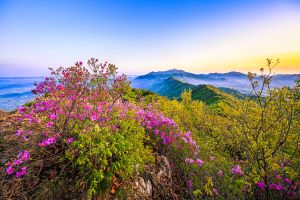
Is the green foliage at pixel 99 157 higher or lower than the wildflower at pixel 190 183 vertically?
higher

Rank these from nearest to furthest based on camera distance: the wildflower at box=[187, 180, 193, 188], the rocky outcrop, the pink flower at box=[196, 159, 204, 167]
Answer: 1. the rocky outcrop
2. the wildflower at box=[187, 180, 193, 188]
3. the pink flower at box=[196, 159, 204, 167]

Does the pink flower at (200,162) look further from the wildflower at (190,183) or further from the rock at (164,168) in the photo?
the rock at (164,168)

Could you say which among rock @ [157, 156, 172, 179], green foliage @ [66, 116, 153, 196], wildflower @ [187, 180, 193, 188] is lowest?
wildflower @ [187, 180, 193, 188]

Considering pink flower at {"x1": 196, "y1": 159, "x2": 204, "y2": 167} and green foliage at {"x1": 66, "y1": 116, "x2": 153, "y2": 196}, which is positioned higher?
green foliage at {"x1": 66, "y1": 116, "x2": 153, "y2": 196}

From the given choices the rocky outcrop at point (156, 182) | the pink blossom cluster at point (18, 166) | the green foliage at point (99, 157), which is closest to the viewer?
the pink blossom cluster at point (18, 166)

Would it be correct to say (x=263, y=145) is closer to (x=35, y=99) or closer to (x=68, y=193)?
(x=68, y=193)

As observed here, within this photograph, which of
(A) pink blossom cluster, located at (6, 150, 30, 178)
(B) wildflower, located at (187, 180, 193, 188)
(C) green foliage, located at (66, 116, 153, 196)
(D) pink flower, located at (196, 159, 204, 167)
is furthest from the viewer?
(D) pink flower, located at (196, 159, 204, 167)

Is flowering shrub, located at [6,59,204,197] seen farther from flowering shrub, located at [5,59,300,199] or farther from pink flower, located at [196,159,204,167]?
pink flower, located at [196,159,204,167]

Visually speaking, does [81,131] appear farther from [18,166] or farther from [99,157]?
[18,166]

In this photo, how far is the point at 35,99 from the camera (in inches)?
137

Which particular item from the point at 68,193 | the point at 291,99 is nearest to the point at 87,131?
the point at 68,193

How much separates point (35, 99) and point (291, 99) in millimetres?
6105

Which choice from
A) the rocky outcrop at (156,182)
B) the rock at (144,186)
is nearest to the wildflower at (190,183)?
the rocky outcrop at (156,182)

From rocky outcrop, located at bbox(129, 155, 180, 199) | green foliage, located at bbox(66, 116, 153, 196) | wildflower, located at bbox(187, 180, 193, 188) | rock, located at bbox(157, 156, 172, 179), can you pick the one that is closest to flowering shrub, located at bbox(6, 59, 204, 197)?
green foliage, located at bbox(66, 116, 153, 196)
